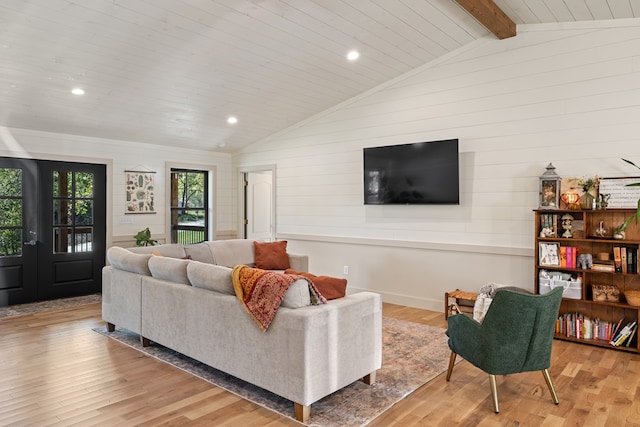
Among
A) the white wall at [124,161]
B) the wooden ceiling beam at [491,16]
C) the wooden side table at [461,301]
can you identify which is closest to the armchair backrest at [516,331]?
the wooden side table at [461,301]

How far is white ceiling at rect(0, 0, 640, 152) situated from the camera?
3740 millimetres

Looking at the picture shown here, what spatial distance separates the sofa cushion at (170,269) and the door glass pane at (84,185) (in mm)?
3052

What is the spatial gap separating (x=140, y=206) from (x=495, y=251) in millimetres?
5270

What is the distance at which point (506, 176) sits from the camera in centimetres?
489

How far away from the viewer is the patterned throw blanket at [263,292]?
282 cm

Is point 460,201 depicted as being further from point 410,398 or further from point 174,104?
point 174,104

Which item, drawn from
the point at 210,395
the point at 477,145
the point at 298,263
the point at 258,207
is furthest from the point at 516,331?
the point at 258,207

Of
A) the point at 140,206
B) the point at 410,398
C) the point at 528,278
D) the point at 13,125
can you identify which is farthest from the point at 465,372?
the point at 13,125

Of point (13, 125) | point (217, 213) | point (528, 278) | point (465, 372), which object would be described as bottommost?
point (465, 372)

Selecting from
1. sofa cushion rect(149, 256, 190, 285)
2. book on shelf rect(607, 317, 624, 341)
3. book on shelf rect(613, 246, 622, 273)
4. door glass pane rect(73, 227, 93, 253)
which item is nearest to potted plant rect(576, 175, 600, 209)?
book on shelf rect(613, 246, 622, 273)

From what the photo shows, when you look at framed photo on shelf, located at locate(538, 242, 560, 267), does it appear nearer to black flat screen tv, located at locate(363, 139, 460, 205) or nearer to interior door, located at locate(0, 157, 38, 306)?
black flat screen tv, located at locate(363, 139, 460, 205)

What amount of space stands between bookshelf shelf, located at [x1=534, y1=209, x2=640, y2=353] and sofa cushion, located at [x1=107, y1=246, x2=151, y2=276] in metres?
3.90

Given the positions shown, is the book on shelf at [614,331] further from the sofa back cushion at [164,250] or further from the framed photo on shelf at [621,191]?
the sofa back cushion at [164,250]

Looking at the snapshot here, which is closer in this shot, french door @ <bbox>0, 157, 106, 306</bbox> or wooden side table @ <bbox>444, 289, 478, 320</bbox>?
wooden side table @ <bbox>444, 289, 478, 320</bbox>
